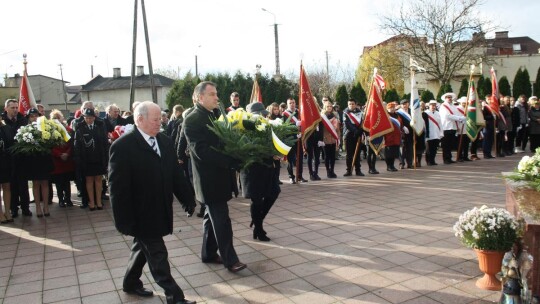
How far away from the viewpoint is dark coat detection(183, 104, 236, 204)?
457 cm

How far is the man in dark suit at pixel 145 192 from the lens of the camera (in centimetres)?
375

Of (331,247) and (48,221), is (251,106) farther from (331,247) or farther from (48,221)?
(48,221)

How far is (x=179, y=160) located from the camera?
304 inches

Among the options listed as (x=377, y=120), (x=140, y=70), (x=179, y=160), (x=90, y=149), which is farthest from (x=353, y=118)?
(x=140, y=70)

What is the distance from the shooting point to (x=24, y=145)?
759 centimetres

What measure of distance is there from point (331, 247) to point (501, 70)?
47184mm

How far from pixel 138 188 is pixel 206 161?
3.02 feet

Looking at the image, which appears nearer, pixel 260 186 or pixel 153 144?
pixel 153 144

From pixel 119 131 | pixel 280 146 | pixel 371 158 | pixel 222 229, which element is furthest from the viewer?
pixel 371 158

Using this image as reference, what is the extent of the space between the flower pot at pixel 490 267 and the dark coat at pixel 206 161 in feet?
8.29

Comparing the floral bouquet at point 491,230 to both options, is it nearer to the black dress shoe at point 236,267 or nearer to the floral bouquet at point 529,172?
the floral bouquet at point 529,172

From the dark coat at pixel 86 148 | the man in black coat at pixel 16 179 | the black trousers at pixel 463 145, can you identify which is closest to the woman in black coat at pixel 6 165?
the man in black coat at pixel 16 179

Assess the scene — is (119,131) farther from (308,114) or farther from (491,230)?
(491,230)

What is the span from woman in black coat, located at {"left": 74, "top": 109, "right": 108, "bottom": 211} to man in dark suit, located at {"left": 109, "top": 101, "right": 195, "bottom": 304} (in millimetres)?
4900
